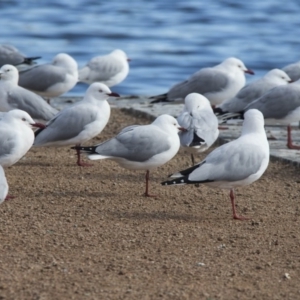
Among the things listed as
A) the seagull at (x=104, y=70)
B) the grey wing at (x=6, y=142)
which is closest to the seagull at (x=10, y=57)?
the seagull at (x=104, y=70)

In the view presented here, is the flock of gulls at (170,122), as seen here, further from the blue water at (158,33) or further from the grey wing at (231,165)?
the blue water at (158,33)

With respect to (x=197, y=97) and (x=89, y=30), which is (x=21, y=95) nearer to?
(x=197, y=97)

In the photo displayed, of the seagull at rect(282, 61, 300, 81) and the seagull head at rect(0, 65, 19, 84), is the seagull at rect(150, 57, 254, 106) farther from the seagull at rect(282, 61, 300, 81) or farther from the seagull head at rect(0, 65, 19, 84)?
the seagull head at rect(0, 65, 19, 84)

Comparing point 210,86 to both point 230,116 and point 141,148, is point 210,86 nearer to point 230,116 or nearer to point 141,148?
point 230,116

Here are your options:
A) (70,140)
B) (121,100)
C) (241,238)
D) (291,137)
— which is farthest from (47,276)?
(121,100)

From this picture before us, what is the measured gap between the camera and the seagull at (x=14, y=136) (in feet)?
26.7

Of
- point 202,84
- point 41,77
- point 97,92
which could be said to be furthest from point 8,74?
point 202,84

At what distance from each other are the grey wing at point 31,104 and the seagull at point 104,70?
11.3 feet

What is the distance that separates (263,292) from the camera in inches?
228

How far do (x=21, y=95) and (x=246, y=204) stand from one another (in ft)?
9.72

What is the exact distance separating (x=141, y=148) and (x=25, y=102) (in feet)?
7.02

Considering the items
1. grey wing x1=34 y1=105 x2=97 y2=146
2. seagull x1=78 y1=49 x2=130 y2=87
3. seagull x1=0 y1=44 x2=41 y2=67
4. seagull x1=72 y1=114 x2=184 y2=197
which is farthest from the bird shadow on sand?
seagull x1=0 y1=44 x2=41 y2=67

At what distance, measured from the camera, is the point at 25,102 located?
1002 centimetres

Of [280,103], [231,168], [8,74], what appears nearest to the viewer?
[231,168]
